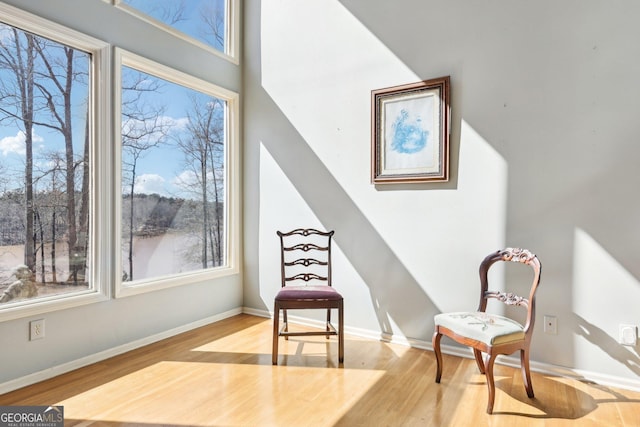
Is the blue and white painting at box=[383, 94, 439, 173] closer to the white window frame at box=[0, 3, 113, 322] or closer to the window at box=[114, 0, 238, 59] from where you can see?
the window at box=[114, 0, 238, 59]

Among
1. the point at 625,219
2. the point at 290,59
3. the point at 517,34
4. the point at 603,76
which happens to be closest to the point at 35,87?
the point at 290,59

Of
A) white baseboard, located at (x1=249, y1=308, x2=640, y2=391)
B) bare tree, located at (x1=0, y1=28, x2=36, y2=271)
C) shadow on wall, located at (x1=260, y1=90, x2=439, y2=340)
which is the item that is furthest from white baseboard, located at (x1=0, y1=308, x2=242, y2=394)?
shadow on wall, located at (x1=260, y1=90, x2=439, y2=340)

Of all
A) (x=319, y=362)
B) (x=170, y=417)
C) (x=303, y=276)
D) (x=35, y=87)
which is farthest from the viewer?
(x=303, y=276)

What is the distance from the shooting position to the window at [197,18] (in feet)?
10.3

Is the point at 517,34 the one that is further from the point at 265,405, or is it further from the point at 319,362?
the point at 265,405

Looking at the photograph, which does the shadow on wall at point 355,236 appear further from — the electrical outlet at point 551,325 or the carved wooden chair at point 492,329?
the electrical outlet at point 551,325

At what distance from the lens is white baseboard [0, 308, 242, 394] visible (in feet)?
7.75

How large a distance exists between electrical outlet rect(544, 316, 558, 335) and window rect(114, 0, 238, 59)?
11.9ft

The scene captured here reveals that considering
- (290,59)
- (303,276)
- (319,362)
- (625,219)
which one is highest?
(290,59)

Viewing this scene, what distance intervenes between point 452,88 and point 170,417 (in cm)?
284

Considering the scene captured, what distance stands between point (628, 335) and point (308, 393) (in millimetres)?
1992

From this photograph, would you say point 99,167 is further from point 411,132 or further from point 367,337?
point 367,337

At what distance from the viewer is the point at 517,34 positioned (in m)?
2.68

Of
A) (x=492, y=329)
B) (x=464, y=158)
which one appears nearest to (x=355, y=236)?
(x=464, y=158)
